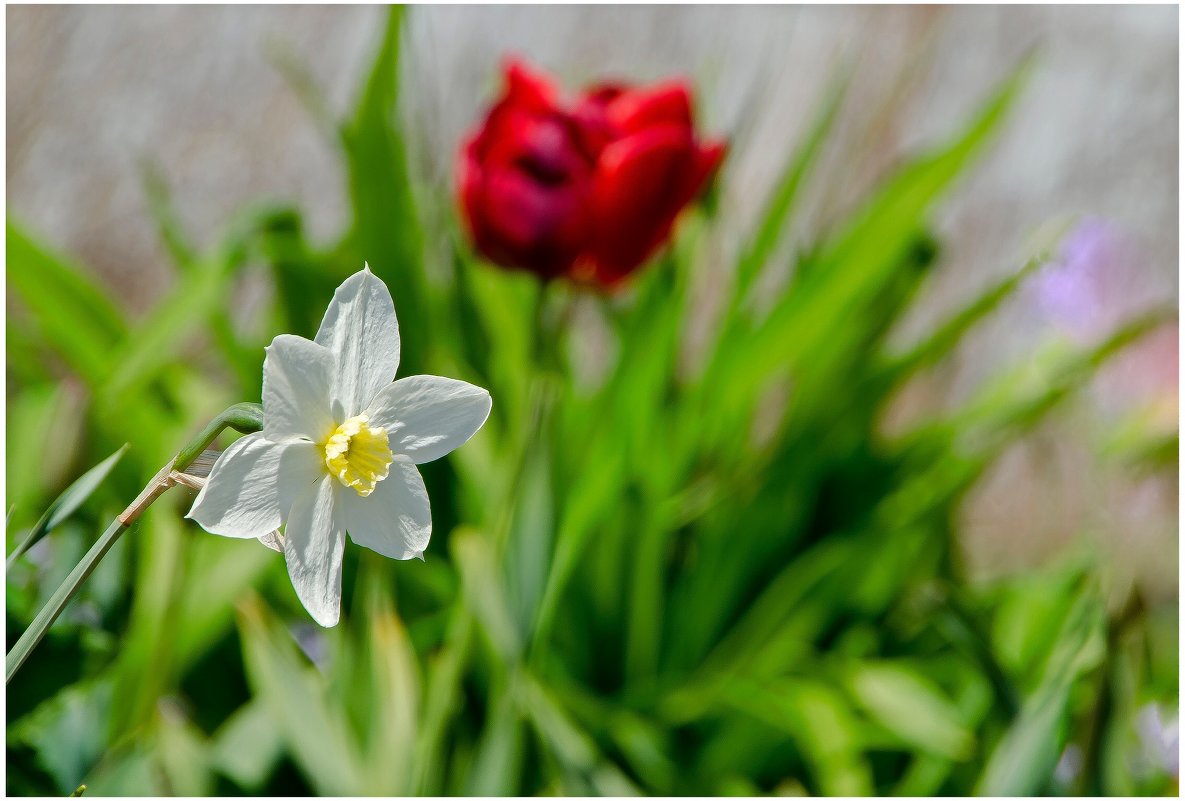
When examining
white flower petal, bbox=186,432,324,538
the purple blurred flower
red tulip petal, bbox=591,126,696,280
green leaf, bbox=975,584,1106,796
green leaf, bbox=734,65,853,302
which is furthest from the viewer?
the purple blurred flower

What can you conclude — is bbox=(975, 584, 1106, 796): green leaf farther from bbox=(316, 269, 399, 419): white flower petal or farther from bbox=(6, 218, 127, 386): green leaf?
bbox=(6, 218, 127, 386): green leaf

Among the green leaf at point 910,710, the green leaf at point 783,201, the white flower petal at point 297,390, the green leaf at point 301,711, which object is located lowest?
the green leaf at point 910,710

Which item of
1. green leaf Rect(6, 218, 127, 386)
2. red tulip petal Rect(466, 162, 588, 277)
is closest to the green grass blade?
red tulip petal Rect(466, 162, 588, 277)

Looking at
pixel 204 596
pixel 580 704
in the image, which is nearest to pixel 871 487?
pixel 580 704

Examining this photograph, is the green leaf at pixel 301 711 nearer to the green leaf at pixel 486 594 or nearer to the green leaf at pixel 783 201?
the green leaf at pixel 486 594

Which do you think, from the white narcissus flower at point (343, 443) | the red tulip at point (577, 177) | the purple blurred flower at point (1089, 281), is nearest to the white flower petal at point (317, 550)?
the white narcissus flower at point (343, 443)

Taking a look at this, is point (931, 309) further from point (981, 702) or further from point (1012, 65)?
point (981, 702)

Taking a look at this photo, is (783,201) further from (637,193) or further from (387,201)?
(387,201)
